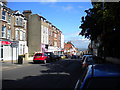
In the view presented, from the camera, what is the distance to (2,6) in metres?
37.1

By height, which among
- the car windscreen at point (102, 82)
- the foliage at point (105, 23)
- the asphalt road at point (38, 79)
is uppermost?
the foliage at point (105, 23)

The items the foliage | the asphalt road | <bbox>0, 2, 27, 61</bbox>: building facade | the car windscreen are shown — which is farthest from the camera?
<bbox>0, 2, 27, 61</bbox>: building facade

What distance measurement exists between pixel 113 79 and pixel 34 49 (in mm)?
54038

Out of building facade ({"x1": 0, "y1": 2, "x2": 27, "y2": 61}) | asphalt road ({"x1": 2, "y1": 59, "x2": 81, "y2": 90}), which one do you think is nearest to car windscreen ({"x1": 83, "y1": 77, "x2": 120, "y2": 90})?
asphalt road ({"x1": 2, "y1": 59, "x2": 81, "y2": 90})

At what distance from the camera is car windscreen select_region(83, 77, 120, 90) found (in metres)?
3.67

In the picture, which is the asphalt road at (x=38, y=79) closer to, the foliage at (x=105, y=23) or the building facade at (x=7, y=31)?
the foliage at (x=105, y=23)

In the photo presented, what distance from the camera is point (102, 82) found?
3709mm

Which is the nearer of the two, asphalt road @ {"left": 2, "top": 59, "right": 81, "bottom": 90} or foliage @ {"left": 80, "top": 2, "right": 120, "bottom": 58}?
asphalt road @ {"left": 2, "top": 59, "right": 81, "bottom": 90}

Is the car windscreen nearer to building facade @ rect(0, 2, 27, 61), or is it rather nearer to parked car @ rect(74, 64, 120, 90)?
parked car @ rect(74, 64, 120, 90)

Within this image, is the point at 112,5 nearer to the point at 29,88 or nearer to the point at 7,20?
the point at 29,88

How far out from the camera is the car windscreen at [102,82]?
3.67 meters

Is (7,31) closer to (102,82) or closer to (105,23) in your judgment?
(105,23)

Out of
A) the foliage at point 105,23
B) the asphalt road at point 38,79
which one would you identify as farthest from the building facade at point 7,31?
the asphalt road at point 38,79

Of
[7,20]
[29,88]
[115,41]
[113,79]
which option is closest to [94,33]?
[115,41]
